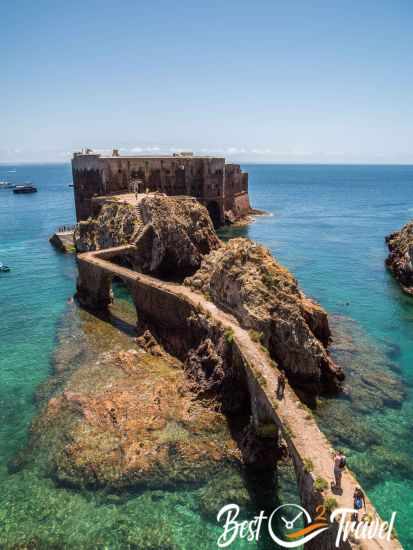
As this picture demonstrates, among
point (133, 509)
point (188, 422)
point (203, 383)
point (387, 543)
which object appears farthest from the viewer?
point (203, 383)

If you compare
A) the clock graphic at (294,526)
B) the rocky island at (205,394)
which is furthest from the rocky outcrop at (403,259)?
the clock graphic at (294,526)

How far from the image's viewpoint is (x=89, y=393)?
26.7m

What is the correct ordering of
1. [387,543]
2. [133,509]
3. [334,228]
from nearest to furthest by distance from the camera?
[387,543] → [133,509] → [334,228]

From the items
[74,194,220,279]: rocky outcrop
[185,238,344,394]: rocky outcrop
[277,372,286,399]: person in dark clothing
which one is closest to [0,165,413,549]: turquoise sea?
[185,238,344,394]: rocky outcrop

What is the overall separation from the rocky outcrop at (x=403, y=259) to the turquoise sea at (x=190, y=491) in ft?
5.48

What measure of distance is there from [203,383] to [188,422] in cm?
322

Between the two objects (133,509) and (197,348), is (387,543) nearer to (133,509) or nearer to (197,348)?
(133,509)

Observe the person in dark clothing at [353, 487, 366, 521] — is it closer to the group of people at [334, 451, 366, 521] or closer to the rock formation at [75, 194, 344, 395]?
the group of people at [334, 451, 366, 521]

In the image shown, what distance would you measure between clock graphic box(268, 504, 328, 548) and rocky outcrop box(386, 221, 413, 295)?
119ft

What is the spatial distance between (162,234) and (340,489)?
118 ft

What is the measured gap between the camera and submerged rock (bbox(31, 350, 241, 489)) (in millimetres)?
20328

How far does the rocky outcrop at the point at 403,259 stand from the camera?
49.8m

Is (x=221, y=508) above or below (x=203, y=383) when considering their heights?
below

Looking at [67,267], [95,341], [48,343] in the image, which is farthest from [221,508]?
[67,267]
